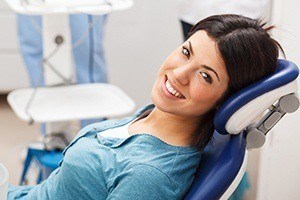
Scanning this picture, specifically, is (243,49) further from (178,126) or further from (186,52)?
(178,126)

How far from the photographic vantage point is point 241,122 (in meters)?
1.25

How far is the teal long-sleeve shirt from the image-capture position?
1.28 metres

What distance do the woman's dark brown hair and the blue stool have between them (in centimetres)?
111

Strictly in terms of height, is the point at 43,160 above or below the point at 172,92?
below

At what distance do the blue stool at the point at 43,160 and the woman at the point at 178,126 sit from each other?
2.65ft

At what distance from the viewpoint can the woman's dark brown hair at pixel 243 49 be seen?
1274 mm

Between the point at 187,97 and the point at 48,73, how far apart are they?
1.04m

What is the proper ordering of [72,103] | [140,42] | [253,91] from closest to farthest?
[253,91] < [72,103] < [140,42]

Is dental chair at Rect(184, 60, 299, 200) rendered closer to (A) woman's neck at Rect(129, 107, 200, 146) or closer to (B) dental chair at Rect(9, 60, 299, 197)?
(B) dental chair at Rect(9, 60, 299, 197)

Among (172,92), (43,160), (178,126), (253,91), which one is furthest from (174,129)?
(43,160)

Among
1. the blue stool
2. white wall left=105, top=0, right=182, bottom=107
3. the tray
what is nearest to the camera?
the tray

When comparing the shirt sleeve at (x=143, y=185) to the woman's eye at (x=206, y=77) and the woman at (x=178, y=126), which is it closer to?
the woman at (x=178, y=126)

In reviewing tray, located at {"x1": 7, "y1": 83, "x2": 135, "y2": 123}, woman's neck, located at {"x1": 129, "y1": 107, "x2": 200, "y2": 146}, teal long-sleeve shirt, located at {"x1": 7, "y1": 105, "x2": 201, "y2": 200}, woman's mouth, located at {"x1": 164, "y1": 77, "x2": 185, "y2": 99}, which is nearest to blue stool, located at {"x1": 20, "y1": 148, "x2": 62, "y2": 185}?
tray, located at {"x1": 7, "y1": 83, "x2": 135, "y2": 123}

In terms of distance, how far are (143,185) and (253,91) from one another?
0.32 m
